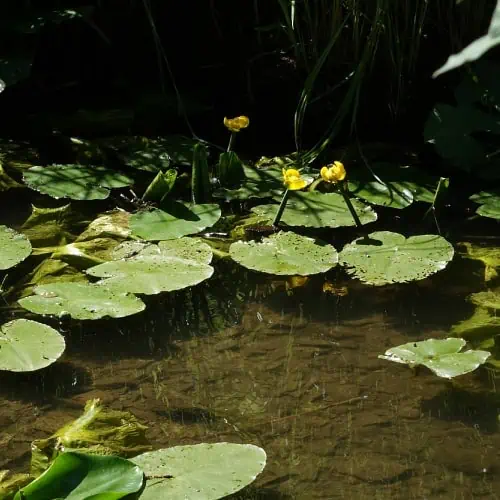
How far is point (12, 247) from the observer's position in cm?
228

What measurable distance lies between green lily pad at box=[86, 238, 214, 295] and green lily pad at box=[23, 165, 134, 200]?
41 cm

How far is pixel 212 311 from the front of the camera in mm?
2154

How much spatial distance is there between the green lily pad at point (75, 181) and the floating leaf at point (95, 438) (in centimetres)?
103

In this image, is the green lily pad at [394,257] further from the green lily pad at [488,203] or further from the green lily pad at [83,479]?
the green lily pad at [83,479]

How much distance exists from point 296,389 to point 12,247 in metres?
0.87

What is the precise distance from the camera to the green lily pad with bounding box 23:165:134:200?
103 inches

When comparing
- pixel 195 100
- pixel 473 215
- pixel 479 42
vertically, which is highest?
pixel 479 42

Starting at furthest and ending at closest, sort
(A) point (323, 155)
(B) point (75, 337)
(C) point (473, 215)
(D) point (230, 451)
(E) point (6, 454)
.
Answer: (A) point (323, 155) → (C) point (473, 215) → (B) point (75, 337) → (E) point (6, 454) → (D) point (230, 451)

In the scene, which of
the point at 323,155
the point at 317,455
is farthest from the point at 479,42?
the point at 323,155

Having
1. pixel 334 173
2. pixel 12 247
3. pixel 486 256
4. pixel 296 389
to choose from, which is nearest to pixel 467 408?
pixel 296 389

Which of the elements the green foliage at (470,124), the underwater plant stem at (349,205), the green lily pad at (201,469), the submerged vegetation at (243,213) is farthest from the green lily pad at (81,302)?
the green foliage at (470,124)

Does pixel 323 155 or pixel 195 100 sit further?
pixel 195 100

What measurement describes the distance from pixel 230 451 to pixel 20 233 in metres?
1.13

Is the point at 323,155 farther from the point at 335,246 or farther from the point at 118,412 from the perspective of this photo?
the point at 118,412
